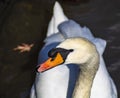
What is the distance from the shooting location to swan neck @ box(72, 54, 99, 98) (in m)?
3.20

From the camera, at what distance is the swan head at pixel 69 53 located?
2918 millimetres

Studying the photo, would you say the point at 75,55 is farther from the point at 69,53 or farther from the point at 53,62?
the point at 53,62

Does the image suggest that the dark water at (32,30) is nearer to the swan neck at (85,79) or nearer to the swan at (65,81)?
the swan at (65,81)

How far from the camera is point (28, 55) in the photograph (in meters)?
5.50

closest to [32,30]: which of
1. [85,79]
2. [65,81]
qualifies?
[65,81]

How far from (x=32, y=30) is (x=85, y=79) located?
272cm

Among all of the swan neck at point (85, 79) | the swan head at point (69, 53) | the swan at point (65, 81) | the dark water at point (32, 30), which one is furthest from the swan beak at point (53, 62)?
the dark water at point (32, 30)

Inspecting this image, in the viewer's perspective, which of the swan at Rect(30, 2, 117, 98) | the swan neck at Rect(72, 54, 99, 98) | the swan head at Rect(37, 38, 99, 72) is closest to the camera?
the swan head at Rect(37, 38, 99, 72)

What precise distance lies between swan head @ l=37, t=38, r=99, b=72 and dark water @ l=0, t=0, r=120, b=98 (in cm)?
201

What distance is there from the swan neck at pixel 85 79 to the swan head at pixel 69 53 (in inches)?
5.3

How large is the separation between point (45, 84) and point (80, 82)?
2.45ft

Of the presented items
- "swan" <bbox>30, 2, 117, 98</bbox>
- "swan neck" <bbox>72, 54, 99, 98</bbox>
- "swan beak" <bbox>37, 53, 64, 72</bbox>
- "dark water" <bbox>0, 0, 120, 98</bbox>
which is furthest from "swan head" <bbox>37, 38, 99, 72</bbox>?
"dark water" <bbox>0, 0, 120, 98</bbox>

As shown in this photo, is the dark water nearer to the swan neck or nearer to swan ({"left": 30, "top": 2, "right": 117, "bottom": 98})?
swan ({"left": 30, "top": 2, "right": 117, "bottom": 98})

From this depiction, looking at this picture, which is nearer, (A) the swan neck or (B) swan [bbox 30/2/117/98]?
(A) the swan neck
